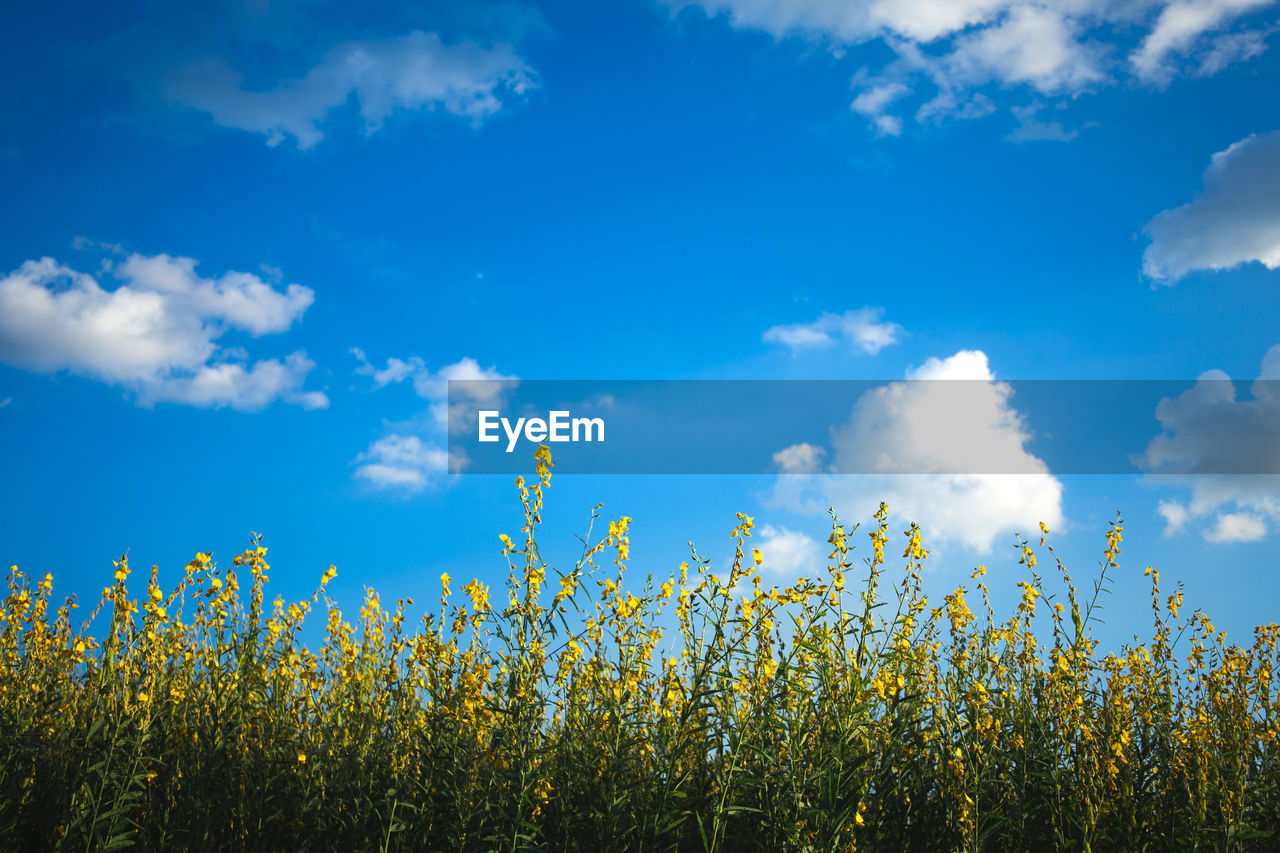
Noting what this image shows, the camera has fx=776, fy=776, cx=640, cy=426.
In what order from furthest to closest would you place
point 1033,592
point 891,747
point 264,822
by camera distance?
point 1033,592, point 264,822, point 891,747

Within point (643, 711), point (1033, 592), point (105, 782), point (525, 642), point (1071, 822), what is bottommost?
point (1071, 822)

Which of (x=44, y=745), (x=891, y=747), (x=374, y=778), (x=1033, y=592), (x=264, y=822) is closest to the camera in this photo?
(x=891, y=747)

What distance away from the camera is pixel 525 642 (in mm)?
3510

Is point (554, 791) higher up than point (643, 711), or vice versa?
point (643, 711)

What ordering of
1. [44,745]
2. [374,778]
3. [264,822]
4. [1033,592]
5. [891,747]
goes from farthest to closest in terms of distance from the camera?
[1033,592]
[44,745]
[374,778]
[264,822]
[891,747]

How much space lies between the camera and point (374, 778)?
395 centimetres

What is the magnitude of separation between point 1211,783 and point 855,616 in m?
2.11

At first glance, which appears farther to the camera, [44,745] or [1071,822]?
[44,745]

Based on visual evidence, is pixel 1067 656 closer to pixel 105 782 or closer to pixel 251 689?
pixel 251 689

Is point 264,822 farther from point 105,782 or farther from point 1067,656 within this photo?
point 1067,656

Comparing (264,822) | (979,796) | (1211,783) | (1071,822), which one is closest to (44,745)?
(264,822)

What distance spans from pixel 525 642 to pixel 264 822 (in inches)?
61.5

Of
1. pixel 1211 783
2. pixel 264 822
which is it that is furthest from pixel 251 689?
pixel 1211 783

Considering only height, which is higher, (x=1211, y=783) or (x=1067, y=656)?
(x=1067, y=656)
